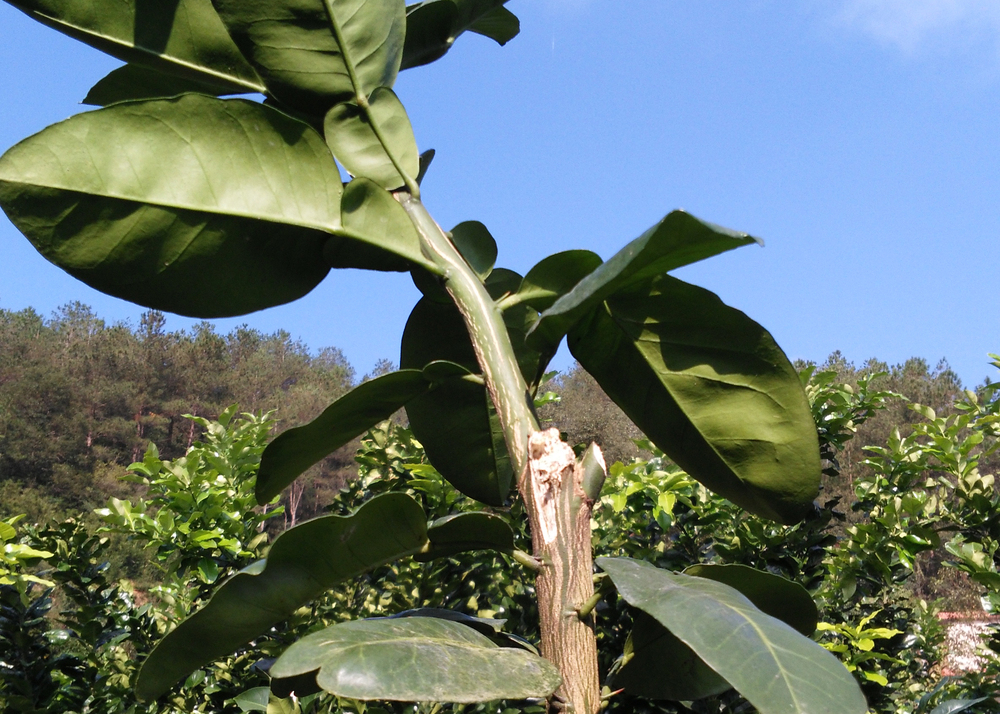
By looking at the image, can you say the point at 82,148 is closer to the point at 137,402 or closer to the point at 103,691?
the point at 103,691

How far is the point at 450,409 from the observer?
85 centimetres

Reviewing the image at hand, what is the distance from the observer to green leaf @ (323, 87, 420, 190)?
77 centimetres

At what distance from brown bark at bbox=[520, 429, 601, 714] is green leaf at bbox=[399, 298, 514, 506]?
19 centimetres

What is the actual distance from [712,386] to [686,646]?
0.25m

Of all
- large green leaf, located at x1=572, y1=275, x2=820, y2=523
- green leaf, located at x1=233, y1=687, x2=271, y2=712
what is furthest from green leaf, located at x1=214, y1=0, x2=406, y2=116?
green leaf, located at x1=233, y1=687, x2=271, y2=712

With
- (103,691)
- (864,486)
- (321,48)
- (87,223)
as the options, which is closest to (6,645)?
(103,691)

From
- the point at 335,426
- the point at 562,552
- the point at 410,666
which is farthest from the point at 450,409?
the point at 410,666

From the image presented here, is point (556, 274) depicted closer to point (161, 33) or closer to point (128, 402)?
point (161, 33)

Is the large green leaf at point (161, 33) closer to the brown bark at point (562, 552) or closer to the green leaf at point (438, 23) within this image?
the green leaf at point (438, 23)

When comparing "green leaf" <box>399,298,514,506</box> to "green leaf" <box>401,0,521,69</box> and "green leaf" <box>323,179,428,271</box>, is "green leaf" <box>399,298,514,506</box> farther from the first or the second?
"green leaf" <box>401,0,521,69</box>

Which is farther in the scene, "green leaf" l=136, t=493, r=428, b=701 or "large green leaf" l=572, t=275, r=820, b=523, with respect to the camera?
"large green leaf" l=572, t=275, r=820, b=523

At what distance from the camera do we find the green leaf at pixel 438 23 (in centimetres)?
88

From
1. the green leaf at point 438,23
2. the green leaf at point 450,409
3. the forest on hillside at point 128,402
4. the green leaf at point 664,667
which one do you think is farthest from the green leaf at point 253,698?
the forest on hillside at point 128,402

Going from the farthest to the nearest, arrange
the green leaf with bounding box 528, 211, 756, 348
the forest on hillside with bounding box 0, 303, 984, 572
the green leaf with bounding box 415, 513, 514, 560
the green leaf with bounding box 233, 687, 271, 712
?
1. the forest on hillside with bounding box 0, 303, 984, 572
2. the green leaf with bounding box 233, 687, 271, 712
3. the green leaf with bounding box 415, 513, 514, 560
4. the green leaf with bounding box 528, 211, 756, 348
